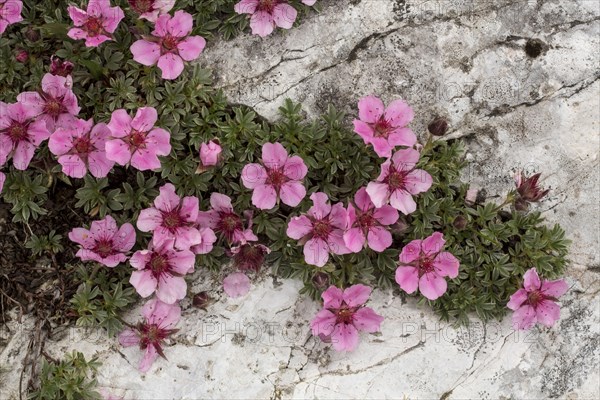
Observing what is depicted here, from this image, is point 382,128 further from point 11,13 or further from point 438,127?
point 11,13

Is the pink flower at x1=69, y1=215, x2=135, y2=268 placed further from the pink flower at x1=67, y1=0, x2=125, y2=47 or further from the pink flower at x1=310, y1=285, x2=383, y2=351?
the pink flower at x1=310, y1=285, x2=383, y2=351

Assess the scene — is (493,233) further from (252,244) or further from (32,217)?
(32,217)

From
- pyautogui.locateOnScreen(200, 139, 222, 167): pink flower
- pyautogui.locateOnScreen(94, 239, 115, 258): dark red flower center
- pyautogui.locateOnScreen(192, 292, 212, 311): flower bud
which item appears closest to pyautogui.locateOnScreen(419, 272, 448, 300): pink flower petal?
pyautogui.locateOnScreen(192, 292, 212, 311): flower bud

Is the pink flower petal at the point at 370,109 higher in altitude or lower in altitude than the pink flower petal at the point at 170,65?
lower

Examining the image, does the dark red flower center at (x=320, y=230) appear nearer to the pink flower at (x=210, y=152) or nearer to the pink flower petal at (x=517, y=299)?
the pink flower at (x=210, y=152)

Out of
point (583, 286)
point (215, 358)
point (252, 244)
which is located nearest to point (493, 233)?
point (583, 286)

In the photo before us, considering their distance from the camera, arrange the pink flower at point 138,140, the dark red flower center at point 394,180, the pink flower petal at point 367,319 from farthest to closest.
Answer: the pink flower petal at point 367,319 < the dark red flower center at point 394,180 < the pink flower at point 138,140

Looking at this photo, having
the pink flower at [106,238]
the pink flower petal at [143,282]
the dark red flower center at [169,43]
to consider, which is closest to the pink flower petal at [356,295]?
the pink flower petal at [143,282]
